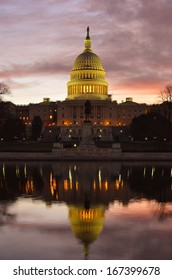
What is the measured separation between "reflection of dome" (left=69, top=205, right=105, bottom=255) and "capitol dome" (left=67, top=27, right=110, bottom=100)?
13122 centimetres

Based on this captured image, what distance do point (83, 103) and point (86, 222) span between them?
130 meters

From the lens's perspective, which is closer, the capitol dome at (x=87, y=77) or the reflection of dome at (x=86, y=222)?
the reflection of dome at (x=86, y=222)

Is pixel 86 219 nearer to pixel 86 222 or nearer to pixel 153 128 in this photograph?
pixel 86 222

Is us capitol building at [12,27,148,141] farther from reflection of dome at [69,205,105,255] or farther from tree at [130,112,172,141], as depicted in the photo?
reflection of dome at [69,205,105,255]

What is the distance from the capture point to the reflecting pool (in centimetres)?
1481

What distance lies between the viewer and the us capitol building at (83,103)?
490 ft

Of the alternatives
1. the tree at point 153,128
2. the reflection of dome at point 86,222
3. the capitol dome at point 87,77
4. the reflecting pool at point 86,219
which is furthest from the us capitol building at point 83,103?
the reflection of dome at point 86,222

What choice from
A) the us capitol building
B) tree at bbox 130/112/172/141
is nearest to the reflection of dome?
tree at bbox 130/112/172/141

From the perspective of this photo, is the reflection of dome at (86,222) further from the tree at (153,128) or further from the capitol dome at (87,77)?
the capitol dome at (87,77)

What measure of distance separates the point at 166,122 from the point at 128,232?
65.6 meters

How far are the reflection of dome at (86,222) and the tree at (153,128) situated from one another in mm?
54668

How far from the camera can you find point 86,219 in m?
19.2

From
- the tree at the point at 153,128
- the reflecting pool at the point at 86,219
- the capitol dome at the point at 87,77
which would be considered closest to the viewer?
the reflecting pool at the point at 86,219

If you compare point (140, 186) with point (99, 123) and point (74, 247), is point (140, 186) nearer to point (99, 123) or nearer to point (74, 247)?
point (74, 247)
